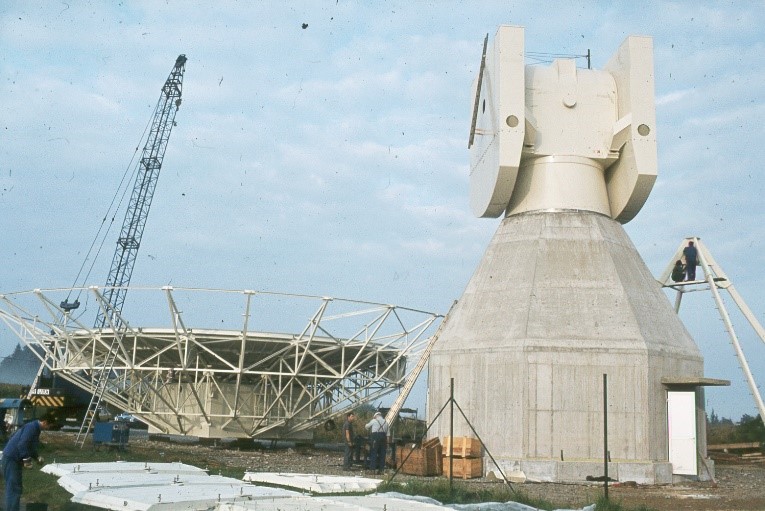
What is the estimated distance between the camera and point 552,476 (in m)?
22.5

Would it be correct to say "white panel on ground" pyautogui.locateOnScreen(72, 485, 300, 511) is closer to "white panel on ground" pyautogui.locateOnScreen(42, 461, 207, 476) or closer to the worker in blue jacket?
the worker in blue jacket

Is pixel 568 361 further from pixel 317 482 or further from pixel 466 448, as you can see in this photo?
pixel 317 482

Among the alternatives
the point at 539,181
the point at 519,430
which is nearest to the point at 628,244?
the point at 539,181

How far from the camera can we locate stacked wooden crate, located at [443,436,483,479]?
75.0ft

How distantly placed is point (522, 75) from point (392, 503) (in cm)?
1669

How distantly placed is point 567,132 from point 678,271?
258 inches

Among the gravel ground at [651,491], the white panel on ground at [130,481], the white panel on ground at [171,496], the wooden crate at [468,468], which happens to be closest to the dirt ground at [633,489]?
the gravel ground at [651,491]

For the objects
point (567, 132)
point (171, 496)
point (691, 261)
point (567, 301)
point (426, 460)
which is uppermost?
point (567, 132)

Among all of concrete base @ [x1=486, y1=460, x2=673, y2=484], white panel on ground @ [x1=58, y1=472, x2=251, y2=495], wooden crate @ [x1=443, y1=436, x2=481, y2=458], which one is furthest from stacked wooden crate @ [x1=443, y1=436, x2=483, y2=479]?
white panel on ground @ [x1=58, y1=472, x2=251, y2=495]

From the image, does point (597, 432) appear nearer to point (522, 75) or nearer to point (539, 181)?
point (539, 181)

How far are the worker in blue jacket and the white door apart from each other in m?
16.7

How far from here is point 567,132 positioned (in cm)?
2712

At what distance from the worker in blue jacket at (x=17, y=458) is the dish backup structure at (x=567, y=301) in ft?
42.8

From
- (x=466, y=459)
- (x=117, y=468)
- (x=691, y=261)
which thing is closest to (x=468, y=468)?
(x=466, y=459)
